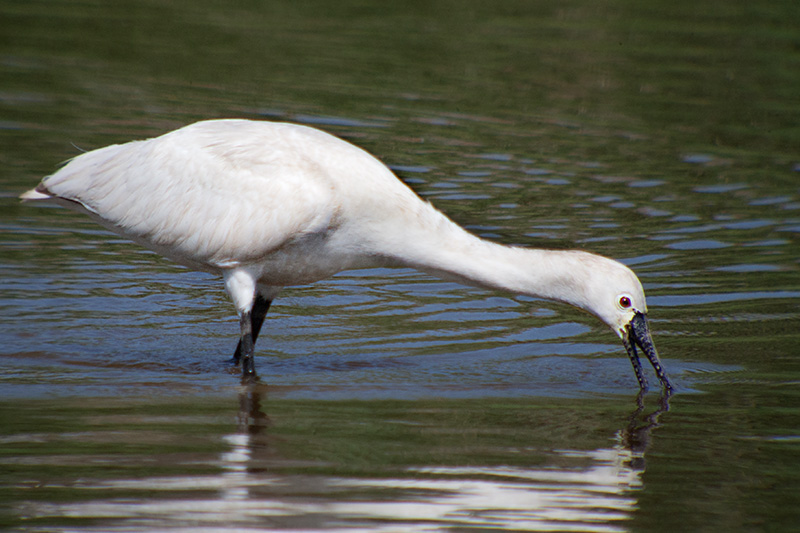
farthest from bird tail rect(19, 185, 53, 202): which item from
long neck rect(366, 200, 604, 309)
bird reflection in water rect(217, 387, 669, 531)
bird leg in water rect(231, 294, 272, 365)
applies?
bird reflection in water rect(217, 387, 669, 531)

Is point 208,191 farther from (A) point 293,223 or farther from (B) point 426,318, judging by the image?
(B) point 426,318

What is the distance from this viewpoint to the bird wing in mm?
8000

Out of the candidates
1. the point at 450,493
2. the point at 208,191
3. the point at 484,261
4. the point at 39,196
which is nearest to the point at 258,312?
the point at 208,191

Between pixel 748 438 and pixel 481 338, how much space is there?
252 centimetres

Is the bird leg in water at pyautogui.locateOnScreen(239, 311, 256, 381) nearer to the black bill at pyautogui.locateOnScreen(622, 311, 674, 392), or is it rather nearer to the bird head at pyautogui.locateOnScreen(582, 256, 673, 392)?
the bird head at pyautogui.locateOnScreen(582, 256, 673, 392)

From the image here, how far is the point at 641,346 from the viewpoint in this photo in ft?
26.0

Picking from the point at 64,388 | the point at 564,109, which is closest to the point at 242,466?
the point at 64,388

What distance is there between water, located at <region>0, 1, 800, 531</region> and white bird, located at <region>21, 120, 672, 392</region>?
0.63 metres

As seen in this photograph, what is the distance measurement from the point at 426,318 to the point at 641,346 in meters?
2.11

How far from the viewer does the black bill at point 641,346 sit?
7.83 metres

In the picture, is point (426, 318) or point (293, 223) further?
point (426, 318)

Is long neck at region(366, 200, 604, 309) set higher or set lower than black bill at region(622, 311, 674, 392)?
higher

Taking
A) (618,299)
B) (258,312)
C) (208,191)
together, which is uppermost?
(208,191)

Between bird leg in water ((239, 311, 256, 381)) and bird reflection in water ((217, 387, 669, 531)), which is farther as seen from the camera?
bird leg in water ((239, 311, 256, 381))
